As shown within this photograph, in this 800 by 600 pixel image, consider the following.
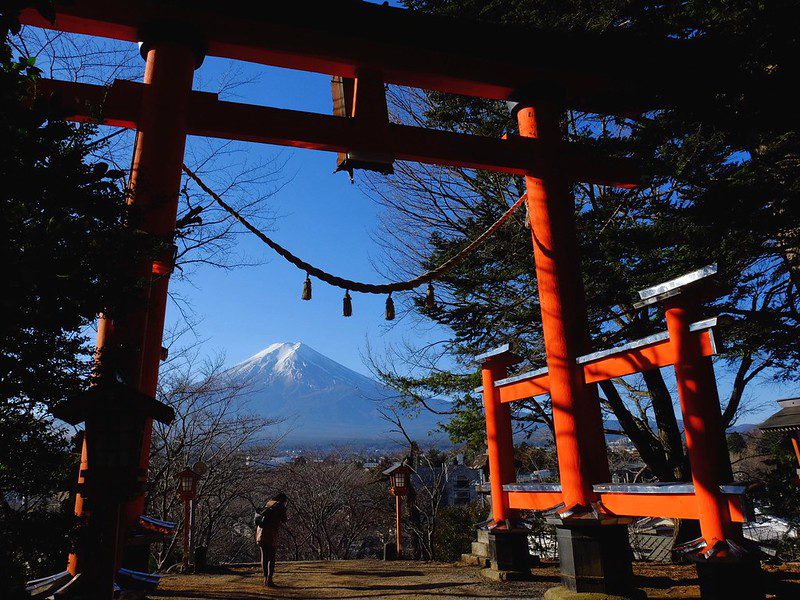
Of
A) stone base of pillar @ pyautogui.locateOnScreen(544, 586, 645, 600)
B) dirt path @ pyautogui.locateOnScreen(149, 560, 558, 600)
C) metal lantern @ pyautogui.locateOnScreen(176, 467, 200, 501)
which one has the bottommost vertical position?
dirt path @ pyautogui.locateOnScreen(149, 560, 558, 600)

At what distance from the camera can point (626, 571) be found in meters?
4.08

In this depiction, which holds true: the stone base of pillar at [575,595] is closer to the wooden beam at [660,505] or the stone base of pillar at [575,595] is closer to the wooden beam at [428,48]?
the wooden beam at [660,505]

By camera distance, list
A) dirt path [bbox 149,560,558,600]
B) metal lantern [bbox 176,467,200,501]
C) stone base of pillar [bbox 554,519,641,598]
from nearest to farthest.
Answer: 1. stone base of pillar [bbox 554,519,641,598]
2. dirt path [bbox 149,560,558,600]
3. metal lantern [bbox 176,467,200,501]

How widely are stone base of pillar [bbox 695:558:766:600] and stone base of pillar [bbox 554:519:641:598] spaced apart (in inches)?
37.2

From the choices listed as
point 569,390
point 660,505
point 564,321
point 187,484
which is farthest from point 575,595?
point 187,484

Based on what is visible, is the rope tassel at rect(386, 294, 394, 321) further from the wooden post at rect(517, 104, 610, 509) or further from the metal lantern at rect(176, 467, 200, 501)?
the metal lantern at rect(176, 467, 200, 501)

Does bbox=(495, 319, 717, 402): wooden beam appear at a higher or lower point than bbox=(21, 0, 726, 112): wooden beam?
lower

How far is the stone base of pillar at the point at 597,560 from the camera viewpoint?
4012 millimetres

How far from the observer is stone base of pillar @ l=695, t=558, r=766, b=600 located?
309 centimetres

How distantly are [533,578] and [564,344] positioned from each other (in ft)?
8.92

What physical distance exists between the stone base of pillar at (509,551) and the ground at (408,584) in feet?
0.75

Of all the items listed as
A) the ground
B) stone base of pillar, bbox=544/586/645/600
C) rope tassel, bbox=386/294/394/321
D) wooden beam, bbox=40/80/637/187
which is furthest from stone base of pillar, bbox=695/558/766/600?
wooden beam, bbox=40/80/637/187

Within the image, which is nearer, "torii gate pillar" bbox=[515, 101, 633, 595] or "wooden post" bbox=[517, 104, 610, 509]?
"torii gate pillar" bbox=[515, 101, 633, 595]

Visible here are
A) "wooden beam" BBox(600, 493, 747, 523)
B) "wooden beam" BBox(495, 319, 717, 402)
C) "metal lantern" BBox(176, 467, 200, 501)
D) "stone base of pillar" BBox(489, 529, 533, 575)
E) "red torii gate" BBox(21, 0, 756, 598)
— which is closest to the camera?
"wooden beam" BBox(600, 493, 747, 523)
